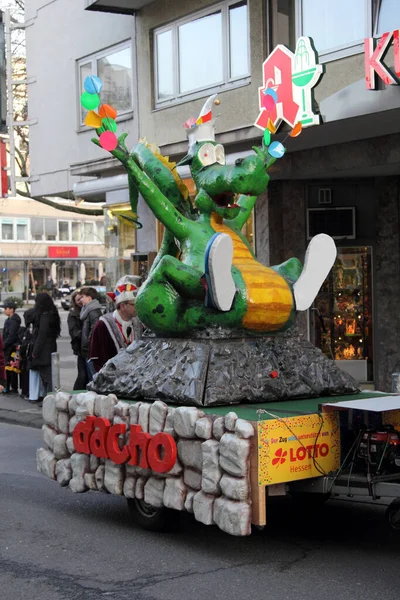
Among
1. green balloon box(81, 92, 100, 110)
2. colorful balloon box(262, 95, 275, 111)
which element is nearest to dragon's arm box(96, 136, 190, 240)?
green balloon box(81, 92, 100, 110)

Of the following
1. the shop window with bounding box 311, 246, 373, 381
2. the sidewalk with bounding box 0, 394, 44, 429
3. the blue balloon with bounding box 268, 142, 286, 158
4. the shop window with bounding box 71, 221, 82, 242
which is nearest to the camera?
the blue balloon with bounding box 268, 142, 286, 158

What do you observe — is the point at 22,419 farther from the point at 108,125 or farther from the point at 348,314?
the point at 108,125

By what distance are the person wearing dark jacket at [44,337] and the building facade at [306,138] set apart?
212 cm

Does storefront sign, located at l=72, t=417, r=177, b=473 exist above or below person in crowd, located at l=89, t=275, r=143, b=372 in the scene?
below

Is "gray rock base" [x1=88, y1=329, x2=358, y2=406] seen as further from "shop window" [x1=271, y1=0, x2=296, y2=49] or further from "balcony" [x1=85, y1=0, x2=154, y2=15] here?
"balcony" [x1=85, y1=0, x2=154, y2=15]

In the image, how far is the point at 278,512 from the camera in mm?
7355

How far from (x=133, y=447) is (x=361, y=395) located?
186 cm

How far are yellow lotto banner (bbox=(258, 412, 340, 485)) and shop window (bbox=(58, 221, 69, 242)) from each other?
193 ft

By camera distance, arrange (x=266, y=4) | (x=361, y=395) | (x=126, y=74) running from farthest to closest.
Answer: (x=126, y=74) → (x=266, y=4) → (x=361, y=395)

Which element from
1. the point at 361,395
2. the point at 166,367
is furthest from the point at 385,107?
the point at 166,367

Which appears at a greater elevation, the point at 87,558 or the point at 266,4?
the point at 266,4

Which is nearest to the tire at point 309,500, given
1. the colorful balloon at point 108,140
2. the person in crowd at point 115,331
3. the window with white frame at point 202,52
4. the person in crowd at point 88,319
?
the person in crowd at point 115,331

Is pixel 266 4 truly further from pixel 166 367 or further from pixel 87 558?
pixel 87 558

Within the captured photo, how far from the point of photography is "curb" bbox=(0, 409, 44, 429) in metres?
12.7
